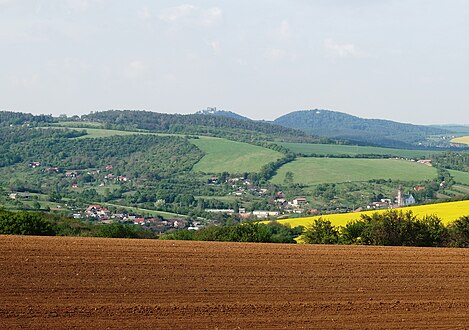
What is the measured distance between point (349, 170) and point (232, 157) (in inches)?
953

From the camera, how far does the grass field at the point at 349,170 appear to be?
111 metres

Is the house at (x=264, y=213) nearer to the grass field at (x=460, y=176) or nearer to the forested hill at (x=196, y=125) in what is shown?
the grass field at (x=460, y=176)

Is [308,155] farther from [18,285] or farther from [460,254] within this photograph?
[18,285]

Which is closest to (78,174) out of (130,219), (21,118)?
(130,219)

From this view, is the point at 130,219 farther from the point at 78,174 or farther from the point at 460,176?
the point at 78,174

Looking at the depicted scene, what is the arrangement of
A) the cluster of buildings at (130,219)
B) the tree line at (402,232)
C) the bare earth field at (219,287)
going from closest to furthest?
the bare earth field at (219,287) → the tree line at (402,232) → the cluster of buildings at (130,219)

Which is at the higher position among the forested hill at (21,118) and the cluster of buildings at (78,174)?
the forested hill at (21,118)

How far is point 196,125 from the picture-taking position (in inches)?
7362

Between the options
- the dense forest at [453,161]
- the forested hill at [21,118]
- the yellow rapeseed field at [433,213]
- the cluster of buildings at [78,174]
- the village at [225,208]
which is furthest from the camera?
the forested hill at [21,118]

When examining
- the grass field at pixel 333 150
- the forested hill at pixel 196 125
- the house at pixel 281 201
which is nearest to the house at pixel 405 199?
the house at pixel 281 201

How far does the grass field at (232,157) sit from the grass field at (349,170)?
20.1ft

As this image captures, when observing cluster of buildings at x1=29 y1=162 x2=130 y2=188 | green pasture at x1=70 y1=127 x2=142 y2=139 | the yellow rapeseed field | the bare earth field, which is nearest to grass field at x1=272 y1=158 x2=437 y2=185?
cluster of buildings at x1=29 y1=162 x2=130 y2=188

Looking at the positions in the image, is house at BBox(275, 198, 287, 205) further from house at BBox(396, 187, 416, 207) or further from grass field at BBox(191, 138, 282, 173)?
grass field at BBox(191, 138, 282, 173)

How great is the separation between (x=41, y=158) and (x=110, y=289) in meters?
123
